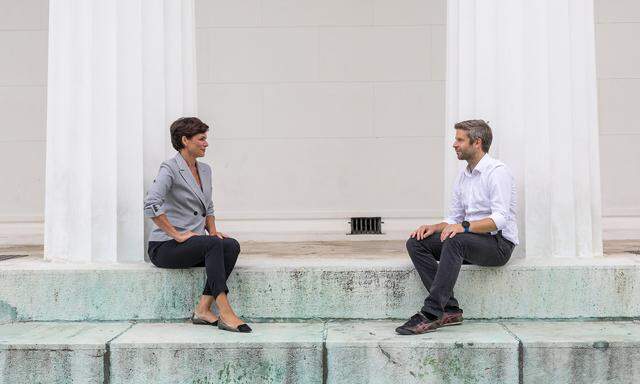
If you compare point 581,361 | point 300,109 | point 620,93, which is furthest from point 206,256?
point 620,93

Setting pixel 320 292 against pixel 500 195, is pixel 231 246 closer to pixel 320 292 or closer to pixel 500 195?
pixel 320 292

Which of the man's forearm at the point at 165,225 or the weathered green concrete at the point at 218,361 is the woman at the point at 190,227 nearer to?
the man's forearm at the point at 165,225

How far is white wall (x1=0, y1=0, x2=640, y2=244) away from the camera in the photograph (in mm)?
8391

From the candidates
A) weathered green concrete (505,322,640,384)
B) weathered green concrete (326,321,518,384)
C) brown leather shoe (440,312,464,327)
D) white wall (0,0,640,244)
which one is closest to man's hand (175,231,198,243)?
weathered green concrete (326,321,518,384)

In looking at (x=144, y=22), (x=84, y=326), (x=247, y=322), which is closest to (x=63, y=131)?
(x=144, y=22)

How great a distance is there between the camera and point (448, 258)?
519 cm

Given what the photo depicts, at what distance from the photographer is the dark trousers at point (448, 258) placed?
5152mm

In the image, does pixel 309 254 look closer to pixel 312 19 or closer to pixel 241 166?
pixel 241 166

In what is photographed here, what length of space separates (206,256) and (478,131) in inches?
79.1

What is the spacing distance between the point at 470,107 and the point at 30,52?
485cm

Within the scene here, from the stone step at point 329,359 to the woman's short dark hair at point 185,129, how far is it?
1421mm

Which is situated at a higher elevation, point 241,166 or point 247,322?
point 241,166

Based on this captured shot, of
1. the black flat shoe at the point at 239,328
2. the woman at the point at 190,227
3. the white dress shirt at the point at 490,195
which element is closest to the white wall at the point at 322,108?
the woman at the point at 190,227

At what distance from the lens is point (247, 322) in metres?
5.62
